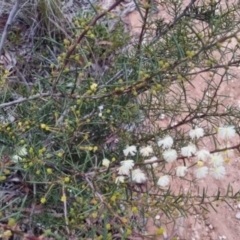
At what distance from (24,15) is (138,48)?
1.13 m

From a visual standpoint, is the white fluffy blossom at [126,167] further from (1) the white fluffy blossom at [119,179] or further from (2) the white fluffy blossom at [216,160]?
(2) the white fluffy blossom at [216,160]

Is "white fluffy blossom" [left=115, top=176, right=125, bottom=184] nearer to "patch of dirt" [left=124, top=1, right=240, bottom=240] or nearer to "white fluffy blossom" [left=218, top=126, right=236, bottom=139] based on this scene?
"white fluffy blossom" [left=218, top=126, right=236, bottom=139]

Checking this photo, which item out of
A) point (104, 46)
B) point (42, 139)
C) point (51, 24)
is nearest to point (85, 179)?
point (42, 139)

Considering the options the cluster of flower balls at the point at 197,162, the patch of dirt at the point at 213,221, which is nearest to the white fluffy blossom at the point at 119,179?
the cluster of flower balls at the point at 197,162

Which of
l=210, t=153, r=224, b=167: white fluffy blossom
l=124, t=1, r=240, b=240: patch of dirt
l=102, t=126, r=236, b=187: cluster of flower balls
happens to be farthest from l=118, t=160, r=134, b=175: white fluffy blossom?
l=124, t=1, r=240, b=240: patch of dirt

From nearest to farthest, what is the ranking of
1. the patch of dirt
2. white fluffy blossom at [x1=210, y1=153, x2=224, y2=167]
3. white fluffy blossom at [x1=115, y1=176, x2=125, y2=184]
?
white fluffy blossom at [x1=210, y1=153, x2=224, y2=167] < white fluffy blossom at [x1=115, y1=176, x2=125, y2=184] < the patch of dirt

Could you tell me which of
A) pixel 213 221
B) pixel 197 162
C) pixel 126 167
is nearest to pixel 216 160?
pixel 197 162

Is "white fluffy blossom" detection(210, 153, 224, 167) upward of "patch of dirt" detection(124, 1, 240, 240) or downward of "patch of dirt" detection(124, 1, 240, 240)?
upward

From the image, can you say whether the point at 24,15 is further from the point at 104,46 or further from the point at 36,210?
the point at 36,210

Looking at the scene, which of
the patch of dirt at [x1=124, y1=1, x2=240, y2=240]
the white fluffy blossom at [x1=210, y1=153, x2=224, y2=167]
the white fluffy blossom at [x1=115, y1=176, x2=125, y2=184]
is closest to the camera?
the white fluffy blossom at [x1=210, y1=153, x2=224, y2=167]

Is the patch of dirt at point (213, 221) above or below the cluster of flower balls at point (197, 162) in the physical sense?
below

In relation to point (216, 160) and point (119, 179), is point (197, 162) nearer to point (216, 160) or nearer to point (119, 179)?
→ point (216, 160)

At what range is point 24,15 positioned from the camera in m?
2.54

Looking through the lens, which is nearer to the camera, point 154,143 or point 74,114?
point 74,114
